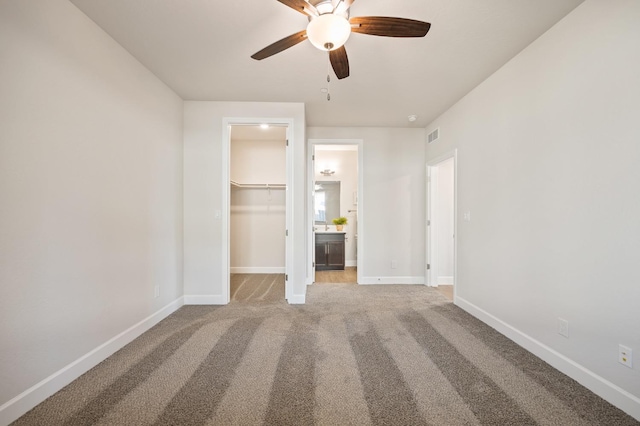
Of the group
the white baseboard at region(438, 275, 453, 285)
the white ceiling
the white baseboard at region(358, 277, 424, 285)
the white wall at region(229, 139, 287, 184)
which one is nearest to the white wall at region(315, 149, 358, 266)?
the white wall at region(229, 139, 287, 184)

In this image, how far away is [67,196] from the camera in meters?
1.86

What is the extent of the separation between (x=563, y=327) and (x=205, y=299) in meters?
3.63

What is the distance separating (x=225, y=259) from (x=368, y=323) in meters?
1.94

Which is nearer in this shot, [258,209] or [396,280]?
[396,280]

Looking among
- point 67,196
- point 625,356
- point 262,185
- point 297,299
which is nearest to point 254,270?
point 262,185

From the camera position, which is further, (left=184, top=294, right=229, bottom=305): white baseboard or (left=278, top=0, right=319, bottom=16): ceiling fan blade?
(left=184, top=294, right=229, bottom=305): white baseboard

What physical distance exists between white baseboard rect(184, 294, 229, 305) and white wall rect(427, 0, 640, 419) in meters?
3.15

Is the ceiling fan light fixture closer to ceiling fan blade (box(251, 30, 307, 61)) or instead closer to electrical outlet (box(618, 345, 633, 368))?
ceiling fan blade (box(251, 30, 307, 61))

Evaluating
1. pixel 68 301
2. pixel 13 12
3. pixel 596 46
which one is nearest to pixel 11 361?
pixel 68 301

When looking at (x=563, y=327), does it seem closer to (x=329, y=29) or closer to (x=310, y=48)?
(x=329, y=29)

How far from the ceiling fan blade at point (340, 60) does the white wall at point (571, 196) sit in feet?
5.35

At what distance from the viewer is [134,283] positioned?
2535 millimetres

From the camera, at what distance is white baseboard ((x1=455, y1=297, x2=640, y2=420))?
156 cm

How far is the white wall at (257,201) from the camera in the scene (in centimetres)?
539
